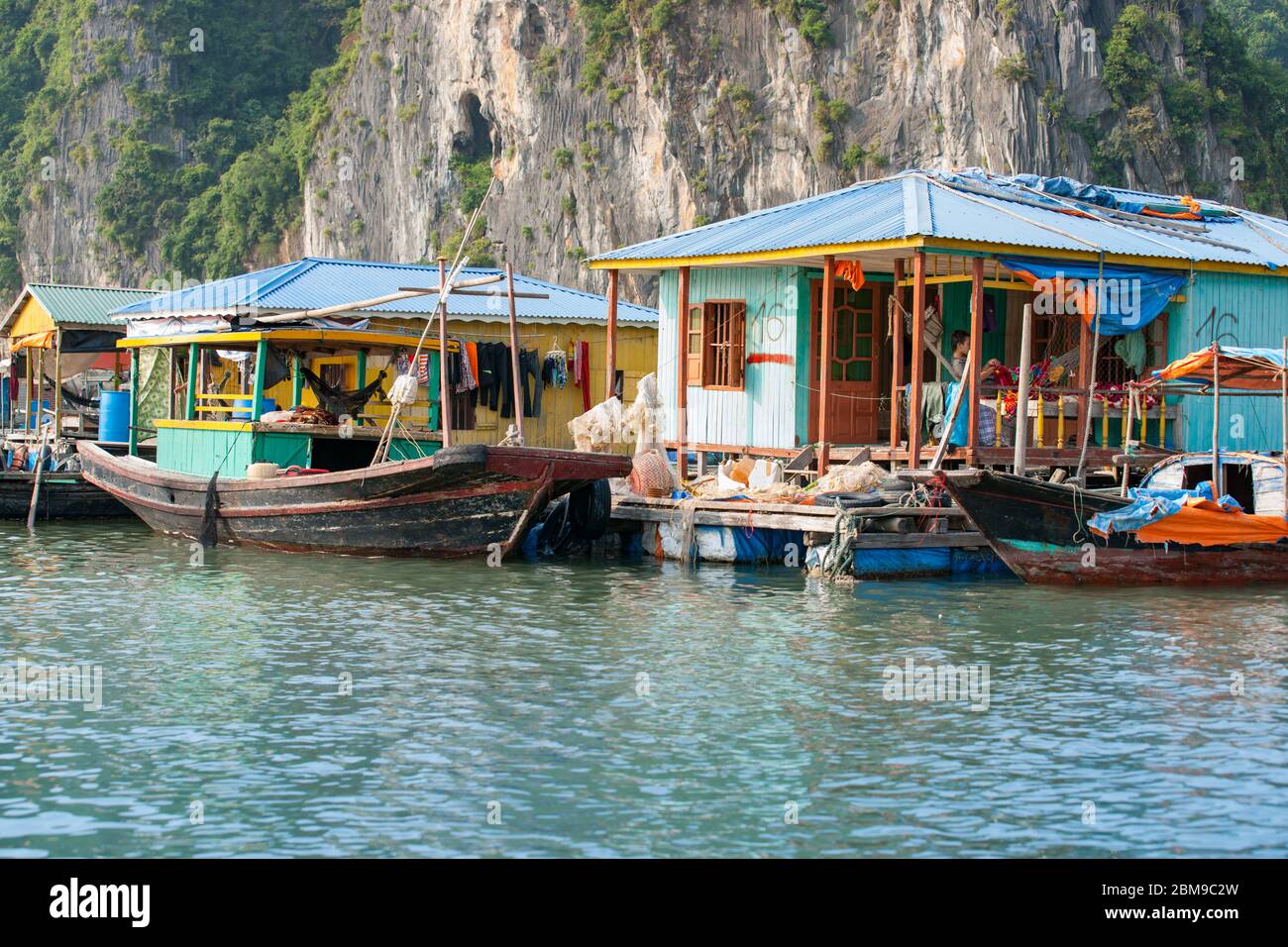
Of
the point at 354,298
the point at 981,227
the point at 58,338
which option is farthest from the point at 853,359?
the point at 58,338

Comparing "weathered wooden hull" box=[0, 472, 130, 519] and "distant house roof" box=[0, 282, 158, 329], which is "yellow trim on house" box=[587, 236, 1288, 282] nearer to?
"weathered wooden hull" box=[0, 472, 130, 519]

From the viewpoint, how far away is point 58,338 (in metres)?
28.3

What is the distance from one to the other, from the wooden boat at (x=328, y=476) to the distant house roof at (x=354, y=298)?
1475 millimetres

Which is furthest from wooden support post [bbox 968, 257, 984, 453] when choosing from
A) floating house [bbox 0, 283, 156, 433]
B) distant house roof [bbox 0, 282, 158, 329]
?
distant house roof [bbox 0, 282, 158, 329]

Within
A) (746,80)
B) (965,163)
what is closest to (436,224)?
(746,80)

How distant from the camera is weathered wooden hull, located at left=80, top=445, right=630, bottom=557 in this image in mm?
17328

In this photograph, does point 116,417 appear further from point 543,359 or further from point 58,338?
point 543,359

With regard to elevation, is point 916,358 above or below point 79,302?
below

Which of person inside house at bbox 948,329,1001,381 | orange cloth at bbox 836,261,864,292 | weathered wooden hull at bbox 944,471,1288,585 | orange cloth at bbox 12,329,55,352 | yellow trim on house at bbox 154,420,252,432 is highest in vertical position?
orange cloth at bbox 836,261,864,292

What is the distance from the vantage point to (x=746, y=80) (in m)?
53.7

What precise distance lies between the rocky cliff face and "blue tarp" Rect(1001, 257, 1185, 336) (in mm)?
27767

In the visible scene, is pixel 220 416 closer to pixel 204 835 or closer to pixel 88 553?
pixel 88 553

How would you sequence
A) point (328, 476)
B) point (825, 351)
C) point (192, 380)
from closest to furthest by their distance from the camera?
1. point (328, 476)
2. point (825, 351)
3. point (192, 380)

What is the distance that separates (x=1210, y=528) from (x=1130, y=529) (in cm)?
91
